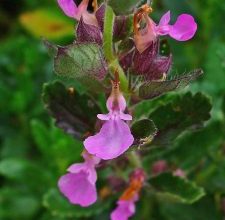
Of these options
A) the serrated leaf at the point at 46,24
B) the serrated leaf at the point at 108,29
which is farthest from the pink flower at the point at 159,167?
the serrated leaf at the point at 46,24

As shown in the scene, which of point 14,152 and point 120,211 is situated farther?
point 14,152

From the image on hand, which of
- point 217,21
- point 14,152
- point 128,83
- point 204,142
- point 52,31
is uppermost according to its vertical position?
point 52,31

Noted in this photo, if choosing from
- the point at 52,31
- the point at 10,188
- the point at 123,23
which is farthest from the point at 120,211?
the point at 52,31

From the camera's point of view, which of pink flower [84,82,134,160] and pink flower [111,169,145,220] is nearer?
pink flower [84,82,134,160]

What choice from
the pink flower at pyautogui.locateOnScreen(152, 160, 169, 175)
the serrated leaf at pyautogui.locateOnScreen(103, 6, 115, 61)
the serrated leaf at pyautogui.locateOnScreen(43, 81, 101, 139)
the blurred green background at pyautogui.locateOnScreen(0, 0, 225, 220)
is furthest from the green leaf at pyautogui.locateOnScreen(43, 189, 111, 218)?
the serrated leaf at pyautogui.locateOnScreen(103, 6, 115, 61)

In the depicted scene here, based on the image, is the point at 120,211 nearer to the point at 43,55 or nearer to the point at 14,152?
the point at 14,152

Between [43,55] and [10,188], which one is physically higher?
[43,55]

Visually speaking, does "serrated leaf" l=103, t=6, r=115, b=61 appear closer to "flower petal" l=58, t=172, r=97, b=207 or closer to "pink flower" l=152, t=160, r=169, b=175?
"flower petal" l=58, t=172, r=97, b=207
